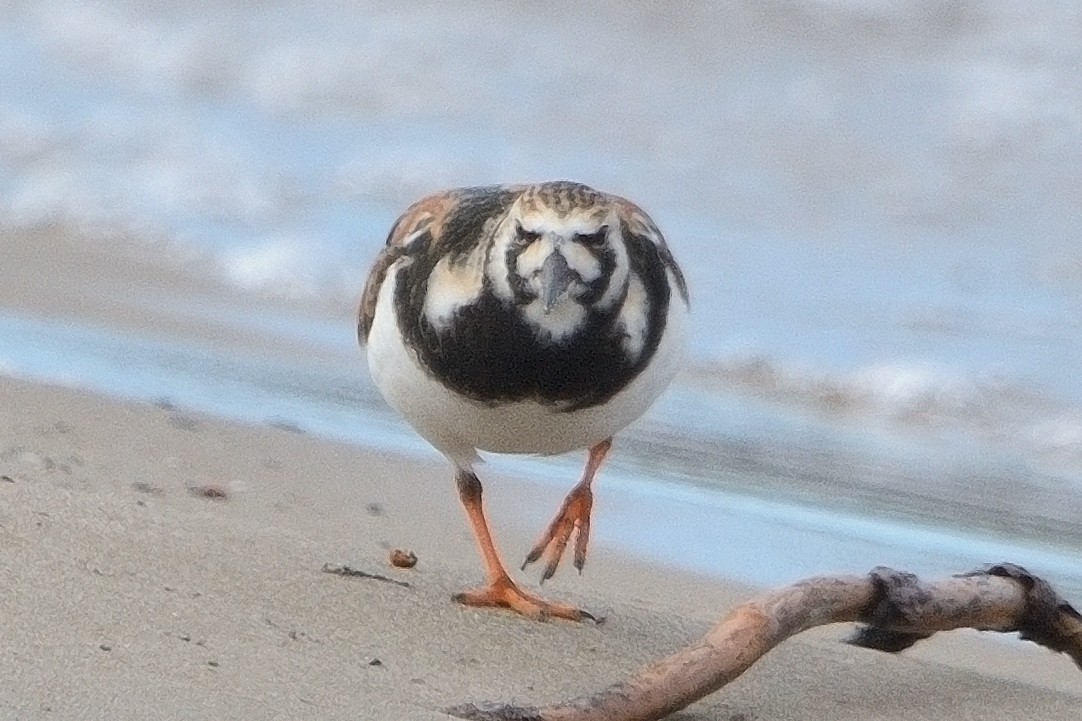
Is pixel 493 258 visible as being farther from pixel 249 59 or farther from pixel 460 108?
pixel 249 59

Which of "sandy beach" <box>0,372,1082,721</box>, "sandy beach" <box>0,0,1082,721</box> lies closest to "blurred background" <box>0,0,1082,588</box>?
"sandy beach" <box>0,0,1082,721</box>

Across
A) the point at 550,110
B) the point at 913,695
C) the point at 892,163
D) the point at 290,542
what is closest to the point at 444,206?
the point at 290,542

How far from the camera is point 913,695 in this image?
284 centimetres

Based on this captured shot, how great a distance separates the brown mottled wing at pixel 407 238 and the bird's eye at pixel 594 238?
382mm

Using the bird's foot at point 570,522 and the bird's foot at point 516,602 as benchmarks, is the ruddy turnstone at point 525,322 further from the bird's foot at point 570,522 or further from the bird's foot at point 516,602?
the bird's foot at point 570,522

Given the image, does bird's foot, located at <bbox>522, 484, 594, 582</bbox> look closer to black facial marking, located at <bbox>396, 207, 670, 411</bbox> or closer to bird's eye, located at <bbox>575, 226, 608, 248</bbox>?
black facial marking, located at <bbox>396, 207, 670, 411</bbox>

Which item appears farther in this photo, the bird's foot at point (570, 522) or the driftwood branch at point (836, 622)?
the bird's foot at point (570, 522)

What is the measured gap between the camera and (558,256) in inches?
Result: 112

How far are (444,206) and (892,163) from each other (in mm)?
5251

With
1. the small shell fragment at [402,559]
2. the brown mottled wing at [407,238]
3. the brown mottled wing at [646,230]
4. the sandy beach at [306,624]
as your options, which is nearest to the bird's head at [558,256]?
the brown mottled wing at [646,230]

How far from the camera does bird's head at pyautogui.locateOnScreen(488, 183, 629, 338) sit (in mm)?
2857

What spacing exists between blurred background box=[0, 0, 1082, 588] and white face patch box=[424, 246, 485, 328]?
1.34m

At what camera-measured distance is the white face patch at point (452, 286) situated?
2.98 meters

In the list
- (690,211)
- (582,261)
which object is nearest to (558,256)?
(582,261)
